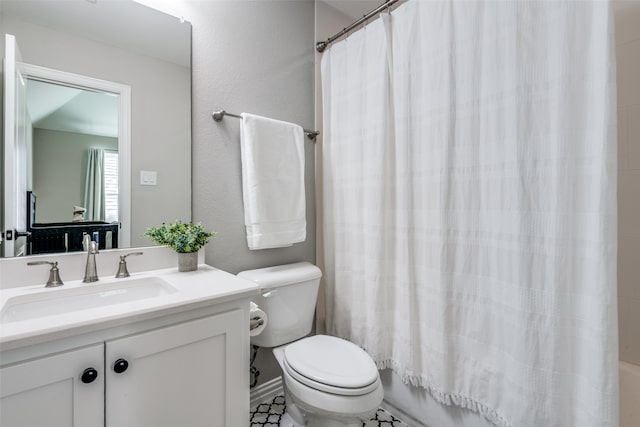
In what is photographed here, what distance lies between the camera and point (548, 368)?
39.4 inches

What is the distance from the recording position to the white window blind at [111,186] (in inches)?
47.8

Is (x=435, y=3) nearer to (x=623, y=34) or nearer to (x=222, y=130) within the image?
(x=623, y=34)

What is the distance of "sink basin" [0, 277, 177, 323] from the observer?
3.09ft

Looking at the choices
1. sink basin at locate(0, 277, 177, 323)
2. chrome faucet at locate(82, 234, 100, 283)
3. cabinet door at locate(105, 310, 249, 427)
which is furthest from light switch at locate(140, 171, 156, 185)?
cabinet door at locate(105, 310, 249, 427)

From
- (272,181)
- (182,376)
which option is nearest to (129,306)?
(182,376)

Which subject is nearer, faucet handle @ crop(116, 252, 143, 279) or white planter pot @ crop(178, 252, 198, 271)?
faucet handle @ crop(116, 252, 143, 279)

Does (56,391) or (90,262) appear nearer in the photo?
(56,391)

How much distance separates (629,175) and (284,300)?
62.0 inches

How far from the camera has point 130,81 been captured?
127 cm

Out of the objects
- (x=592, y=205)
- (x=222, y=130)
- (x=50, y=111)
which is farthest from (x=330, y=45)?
(x=592, y=205)

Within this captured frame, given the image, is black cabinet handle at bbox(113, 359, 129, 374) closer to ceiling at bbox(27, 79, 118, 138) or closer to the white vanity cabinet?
the white vanity cabinet

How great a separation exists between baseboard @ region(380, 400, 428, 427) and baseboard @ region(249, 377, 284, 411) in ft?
1.93

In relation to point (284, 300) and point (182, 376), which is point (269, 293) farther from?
point (182, 376)

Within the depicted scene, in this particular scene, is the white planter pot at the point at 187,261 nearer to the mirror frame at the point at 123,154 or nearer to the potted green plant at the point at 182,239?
the potted green plant at the point at 182,239
